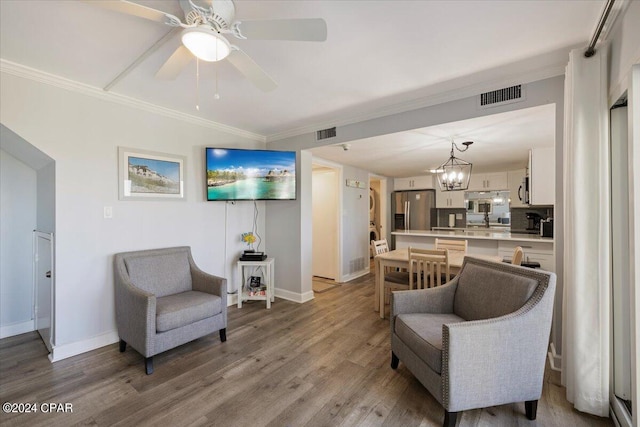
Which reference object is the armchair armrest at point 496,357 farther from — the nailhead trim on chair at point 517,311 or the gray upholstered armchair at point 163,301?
the gray upholstered armchair at point 163,301

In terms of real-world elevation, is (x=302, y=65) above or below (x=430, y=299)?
above

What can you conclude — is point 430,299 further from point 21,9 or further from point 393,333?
point 21,9

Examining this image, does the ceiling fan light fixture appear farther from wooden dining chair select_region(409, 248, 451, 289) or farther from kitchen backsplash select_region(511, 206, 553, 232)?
kitchen backsplash select_region(511, 206, 553, 232)

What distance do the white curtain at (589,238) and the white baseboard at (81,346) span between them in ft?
12.5

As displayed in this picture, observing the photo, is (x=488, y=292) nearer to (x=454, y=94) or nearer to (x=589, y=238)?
(x=589, y=238)

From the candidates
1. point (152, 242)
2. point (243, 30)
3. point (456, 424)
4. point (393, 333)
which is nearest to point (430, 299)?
point (393, 333)

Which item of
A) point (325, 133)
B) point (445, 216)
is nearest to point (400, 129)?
point (325, 133)

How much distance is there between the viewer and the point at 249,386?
1986mm

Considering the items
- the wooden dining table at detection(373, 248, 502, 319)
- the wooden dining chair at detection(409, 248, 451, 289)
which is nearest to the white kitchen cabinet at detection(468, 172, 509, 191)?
the wooden dining table at detection(373, 248, 502, 319)

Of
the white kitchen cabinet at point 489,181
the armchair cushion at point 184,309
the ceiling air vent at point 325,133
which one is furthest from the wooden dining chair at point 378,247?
the white kitchen cabinet at point 489,181

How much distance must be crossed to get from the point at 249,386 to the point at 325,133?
9.36 ft

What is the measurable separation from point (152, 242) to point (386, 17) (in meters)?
2.97

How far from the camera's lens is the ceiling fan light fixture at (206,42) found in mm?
1372

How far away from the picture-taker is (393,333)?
7.11 feet
